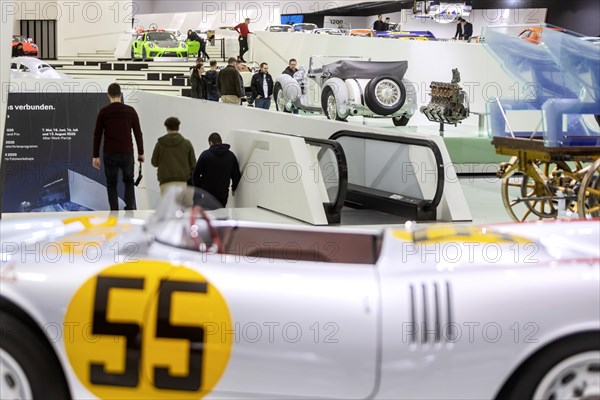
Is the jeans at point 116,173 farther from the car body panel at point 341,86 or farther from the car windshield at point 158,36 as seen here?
the car windshield at point 158,36

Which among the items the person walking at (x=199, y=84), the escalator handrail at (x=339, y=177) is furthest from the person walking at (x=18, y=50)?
the escalator handrail at (x=339, y=177)

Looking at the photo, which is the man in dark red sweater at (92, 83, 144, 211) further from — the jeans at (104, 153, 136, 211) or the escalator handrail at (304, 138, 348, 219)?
the escalator handrail at (304, 138, 348, 219)

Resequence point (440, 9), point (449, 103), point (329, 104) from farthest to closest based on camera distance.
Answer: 1. point (440, 9)
2. point (329, 104)
3. point (449, 103)

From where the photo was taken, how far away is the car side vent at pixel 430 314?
11.2 ft

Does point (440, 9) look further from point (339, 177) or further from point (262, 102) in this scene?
point (339, 177)

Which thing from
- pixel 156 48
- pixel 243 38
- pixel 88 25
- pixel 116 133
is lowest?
pixel 116 133

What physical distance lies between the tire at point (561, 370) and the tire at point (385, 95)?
37.8 ft

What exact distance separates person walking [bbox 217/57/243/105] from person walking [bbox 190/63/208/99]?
1612mm

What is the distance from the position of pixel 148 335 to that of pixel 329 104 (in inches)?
487

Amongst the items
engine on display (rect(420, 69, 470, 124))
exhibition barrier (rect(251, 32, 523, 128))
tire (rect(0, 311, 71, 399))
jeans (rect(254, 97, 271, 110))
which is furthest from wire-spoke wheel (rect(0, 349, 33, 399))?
jeans (rect(254, 97, 271, 110))

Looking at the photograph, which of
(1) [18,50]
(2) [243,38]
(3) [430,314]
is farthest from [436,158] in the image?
(1) [18,50]

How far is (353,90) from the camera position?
1514cm

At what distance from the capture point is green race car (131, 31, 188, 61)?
98.1ft

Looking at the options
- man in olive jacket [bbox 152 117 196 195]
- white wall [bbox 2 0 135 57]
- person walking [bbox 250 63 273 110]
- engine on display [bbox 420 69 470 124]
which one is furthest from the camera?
white wall [bbox 2 0 135 57]
